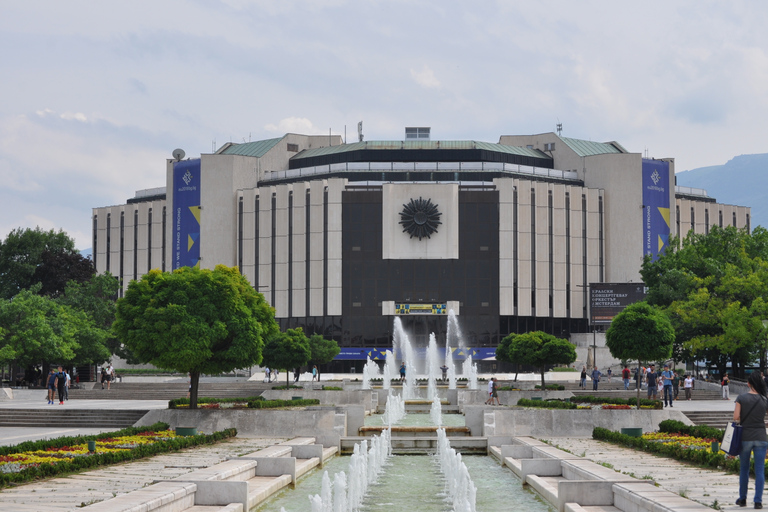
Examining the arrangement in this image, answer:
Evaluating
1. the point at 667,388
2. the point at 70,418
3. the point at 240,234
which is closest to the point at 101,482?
the point at 70,418

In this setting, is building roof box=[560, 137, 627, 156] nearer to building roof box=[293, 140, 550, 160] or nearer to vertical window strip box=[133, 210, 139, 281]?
building roof box=[293, 140, 550, 160]

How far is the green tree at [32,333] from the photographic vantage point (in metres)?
54.2

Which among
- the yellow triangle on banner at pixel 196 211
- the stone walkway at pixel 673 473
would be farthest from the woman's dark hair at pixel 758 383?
the yellow triangle on banner at pixel 196 211

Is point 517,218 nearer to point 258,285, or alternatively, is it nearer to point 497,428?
point 258,285

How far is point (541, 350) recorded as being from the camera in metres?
49.1

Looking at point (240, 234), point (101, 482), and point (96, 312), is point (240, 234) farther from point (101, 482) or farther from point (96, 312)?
point (101, 482)

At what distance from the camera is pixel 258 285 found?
296 ft

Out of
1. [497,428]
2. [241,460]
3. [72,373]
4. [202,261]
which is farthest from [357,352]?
[241,460]

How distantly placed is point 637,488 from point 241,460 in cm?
794

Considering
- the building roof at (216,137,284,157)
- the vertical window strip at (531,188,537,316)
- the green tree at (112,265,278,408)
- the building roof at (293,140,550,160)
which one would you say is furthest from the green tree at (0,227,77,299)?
the green tree at (112,265,278,408)


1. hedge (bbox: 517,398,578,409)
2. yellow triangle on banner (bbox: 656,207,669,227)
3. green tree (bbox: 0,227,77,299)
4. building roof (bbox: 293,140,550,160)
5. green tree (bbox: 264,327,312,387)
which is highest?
building roof (bbox: 293,140,550,160)

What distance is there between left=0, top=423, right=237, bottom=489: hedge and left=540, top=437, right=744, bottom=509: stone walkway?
9.49 meters

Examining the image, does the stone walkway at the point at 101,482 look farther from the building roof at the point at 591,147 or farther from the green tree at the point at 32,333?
the building roof at the point at 591,147

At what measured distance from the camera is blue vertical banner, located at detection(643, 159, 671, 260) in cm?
9050
